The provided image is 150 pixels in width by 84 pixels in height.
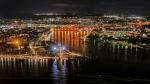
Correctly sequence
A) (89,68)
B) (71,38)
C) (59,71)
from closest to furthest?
1. (59,71)
2. (89,68)
3. (71,38)

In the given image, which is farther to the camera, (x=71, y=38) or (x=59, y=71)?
(x=71, y=38)

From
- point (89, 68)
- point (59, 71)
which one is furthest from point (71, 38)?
point (59, 71)

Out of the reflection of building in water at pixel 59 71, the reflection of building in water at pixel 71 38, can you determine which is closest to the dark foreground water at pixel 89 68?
the reflection of building in water at pixel 59 71

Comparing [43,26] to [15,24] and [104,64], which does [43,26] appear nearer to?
[15,24]

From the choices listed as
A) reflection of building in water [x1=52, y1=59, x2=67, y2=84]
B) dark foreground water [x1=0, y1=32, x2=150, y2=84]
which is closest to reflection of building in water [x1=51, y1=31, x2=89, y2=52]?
dark foreground water [x1=0, y1=32, x2=150, y2=84]

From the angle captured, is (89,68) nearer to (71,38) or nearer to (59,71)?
(59,71)

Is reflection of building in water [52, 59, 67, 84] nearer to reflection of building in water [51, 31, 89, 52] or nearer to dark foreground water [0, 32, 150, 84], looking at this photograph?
dark foreground water [0, 32, 150, 84]

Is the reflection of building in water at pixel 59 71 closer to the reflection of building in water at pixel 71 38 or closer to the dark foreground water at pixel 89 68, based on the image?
the dark foreground water at pixel 89 68

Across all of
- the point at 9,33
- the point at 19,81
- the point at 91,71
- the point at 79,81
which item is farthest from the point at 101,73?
the point at 9,33
